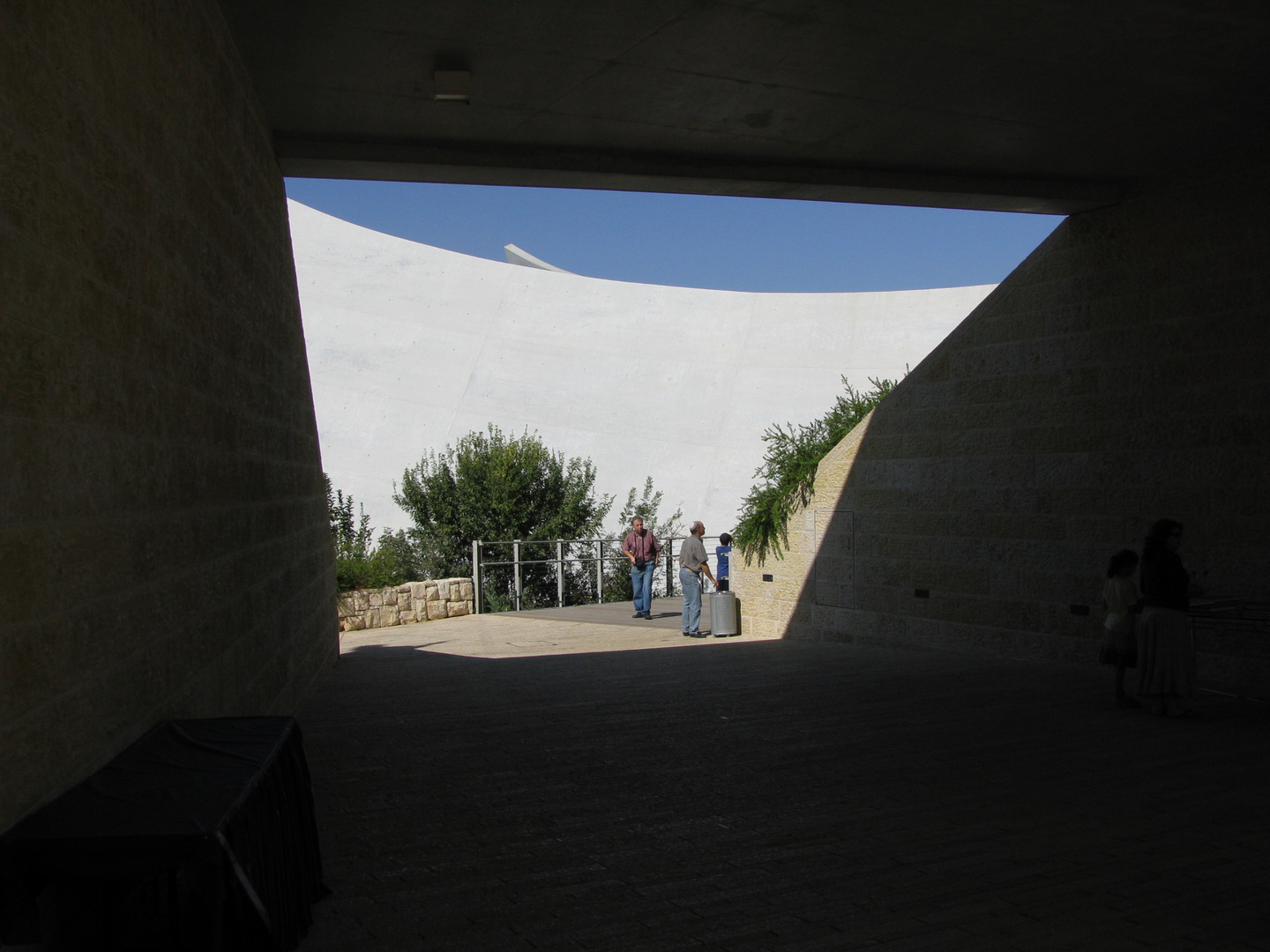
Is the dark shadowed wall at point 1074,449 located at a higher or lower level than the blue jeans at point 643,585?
higher

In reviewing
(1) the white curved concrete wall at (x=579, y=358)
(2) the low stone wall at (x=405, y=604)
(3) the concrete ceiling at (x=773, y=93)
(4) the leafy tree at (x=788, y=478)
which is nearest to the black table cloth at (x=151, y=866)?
(3) the concrete ceiling at (x=773, y=93)

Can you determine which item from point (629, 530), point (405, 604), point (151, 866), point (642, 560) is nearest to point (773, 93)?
point (151, 866)

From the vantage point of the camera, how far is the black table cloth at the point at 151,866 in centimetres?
272

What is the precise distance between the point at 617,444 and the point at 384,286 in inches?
310

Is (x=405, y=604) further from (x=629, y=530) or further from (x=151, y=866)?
(x=151, y=866)

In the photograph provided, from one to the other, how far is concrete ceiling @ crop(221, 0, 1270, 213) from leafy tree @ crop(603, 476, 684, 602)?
32.0ft

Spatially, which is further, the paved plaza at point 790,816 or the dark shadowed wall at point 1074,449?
the dark shadowed wall at point 1074,449

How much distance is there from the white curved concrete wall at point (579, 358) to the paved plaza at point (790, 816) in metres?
20.2

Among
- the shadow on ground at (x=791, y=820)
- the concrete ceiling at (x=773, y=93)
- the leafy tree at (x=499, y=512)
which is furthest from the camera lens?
the leafy tree at (x=499, y=512)

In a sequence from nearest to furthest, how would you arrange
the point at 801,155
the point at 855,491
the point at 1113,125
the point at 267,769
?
the point at 267,769, the point at 1113,125, the point at 801,155, the point at 855,491

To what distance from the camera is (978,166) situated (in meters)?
9.73

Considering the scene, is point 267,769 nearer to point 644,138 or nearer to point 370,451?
point 644,138

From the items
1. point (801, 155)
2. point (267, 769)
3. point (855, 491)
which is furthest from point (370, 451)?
point (267, 769)

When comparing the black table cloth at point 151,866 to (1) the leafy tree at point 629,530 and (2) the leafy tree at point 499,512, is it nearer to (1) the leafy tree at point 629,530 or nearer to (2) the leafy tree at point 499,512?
(1) the leafy tree at point 629,530
